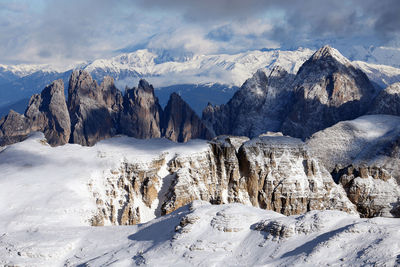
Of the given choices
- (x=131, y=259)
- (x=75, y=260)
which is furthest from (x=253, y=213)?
(x=75, y=260)

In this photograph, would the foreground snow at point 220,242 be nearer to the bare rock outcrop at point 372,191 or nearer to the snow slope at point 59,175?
the snow slope at point 59,175

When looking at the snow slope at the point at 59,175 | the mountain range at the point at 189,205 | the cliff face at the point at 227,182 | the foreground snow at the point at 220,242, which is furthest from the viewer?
the cliff face at the point at 227,182

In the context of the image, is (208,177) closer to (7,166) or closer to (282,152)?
(282,152)

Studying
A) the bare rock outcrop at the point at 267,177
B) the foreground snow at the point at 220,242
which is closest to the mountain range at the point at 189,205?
the foreground snow at the point at 220,242

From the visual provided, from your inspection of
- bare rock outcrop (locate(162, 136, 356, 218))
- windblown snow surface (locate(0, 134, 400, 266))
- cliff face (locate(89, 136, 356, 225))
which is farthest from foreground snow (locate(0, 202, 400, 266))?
bare rock outcrop (locate(162, 136, 356, 218))

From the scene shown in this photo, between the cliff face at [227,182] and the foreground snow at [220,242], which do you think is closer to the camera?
the foreground snow at [220,242]
